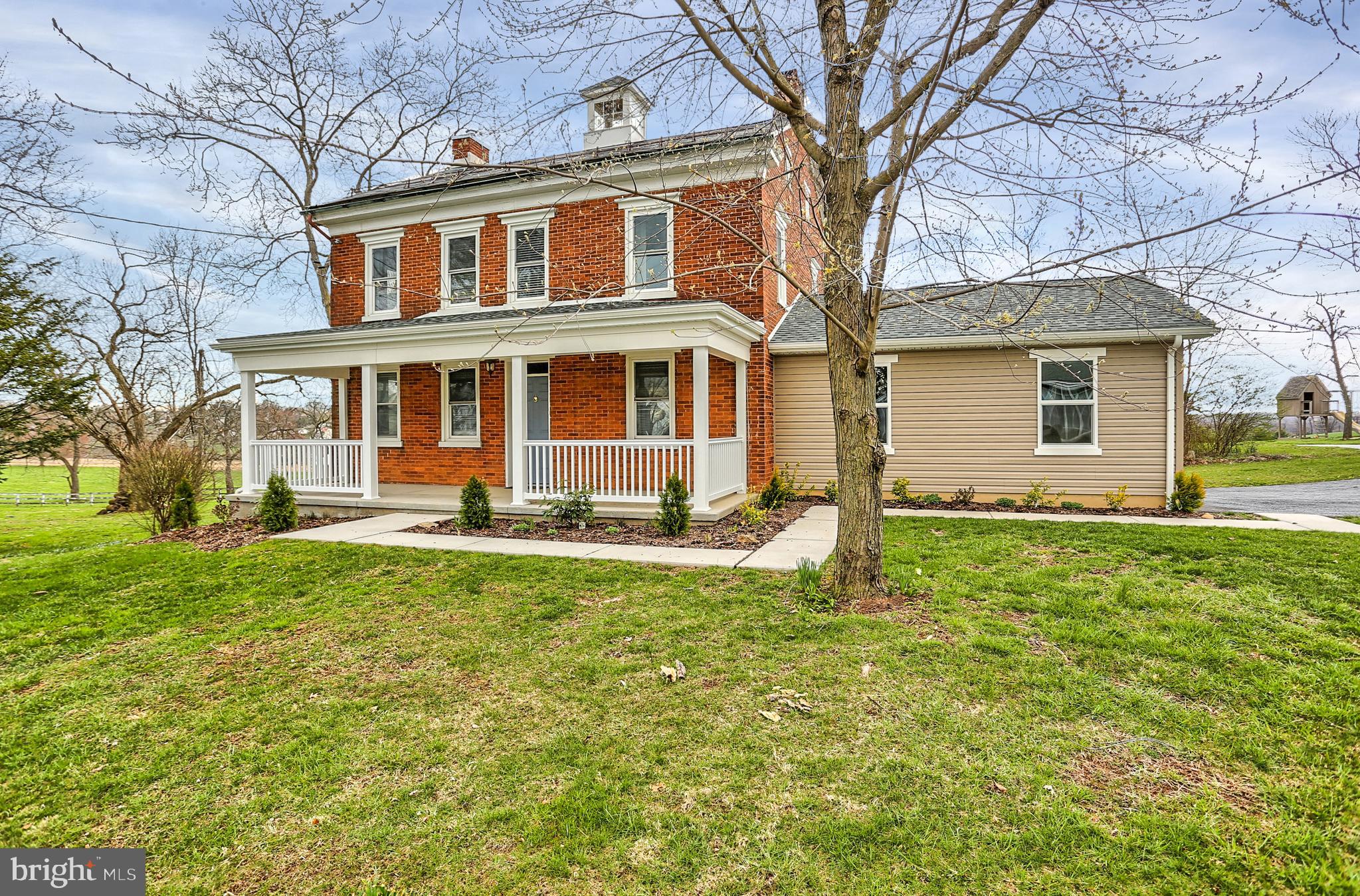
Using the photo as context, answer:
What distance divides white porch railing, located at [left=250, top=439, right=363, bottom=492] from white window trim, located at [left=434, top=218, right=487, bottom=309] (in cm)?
375

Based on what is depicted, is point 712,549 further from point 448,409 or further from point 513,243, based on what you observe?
point 513,243

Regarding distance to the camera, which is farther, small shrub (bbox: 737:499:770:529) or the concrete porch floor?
the concrete porch floor

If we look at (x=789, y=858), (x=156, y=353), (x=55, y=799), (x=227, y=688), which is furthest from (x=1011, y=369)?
(x=156, y=353)

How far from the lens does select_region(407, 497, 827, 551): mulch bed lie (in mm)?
8297

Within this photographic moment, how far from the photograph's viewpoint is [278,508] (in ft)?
32.7

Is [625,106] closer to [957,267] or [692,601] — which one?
[957,267]

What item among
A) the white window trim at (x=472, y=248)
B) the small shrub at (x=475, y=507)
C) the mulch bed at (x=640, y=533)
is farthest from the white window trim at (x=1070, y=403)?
the white window trim at (x=472, y=248)

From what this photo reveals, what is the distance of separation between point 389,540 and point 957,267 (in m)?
7.89

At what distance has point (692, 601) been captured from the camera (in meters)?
5.65

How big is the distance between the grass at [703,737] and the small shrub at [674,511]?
8.12 feet

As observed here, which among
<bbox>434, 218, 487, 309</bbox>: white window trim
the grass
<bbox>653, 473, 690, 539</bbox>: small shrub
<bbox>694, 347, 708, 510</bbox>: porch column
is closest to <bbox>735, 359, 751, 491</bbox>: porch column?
<bbox>694, 347, 708, 510</bbox>: porch column

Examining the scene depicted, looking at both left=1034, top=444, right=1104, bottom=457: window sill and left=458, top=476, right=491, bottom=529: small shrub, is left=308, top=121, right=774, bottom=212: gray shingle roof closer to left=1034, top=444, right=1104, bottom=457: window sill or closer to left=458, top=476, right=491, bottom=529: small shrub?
left=458, top=476, right=491, bottom=529: small shrub

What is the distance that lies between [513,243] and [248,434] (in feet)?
21.1

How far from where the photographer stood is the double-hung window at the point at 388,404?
1359 centimetres
